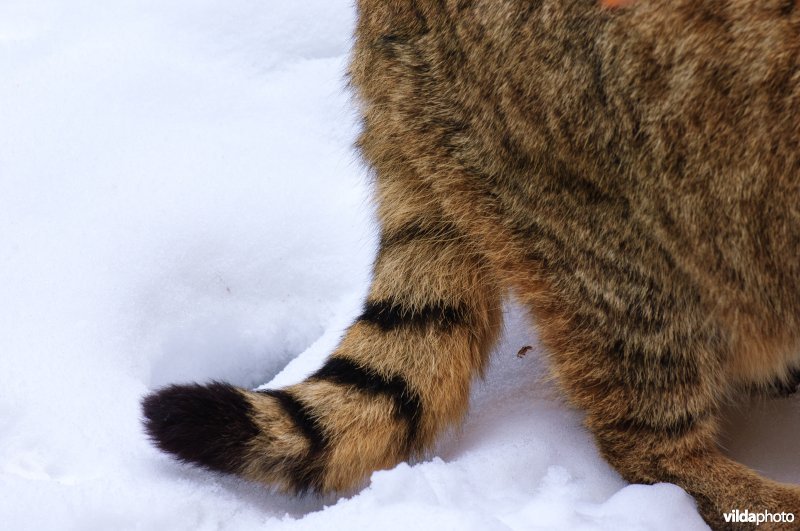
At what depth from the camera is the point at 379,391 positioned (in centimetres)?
283

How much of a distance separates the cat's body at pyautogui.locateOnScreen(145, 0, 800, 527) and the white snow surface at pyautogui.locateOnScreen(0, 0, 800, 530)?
14 centimetres

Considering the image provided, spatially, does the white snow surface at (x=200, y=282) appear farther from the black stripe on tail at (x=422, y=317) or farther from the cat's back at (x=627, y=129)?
the cat's back at (x=627, y=129)

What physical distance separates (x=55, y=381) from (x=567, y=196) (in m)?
1.59

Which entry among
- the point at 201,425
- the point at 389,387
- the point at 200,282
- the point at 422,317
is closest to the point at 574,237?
the point at 422,317

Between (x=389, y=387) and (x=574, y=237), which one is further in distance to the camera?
(x=389, y=387)

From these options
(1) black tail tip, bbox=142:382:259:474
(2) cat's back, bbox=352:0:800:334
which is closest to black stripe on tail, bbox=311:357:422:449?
(1) black tail tip, bbox=142:382:259:474

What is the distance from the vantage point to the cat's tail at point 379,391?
2686 mm

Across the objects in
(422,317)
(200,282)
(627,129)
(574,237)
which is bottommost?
(200,282)

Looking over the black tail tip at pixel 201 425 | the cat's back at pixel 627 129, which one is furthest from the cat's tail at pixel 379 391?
the cat's back at pixel 627 129

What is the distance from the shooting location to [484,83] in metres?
2.62

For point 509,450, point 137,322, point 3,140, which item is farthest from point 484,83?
point 3,140

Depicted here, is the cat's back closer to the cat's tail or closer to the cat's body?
the cat's body

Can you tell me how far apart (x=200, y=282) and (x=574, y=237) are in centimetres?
153

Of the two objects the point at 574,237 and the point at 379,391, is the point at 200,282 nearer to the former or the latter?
the point at 379,391
